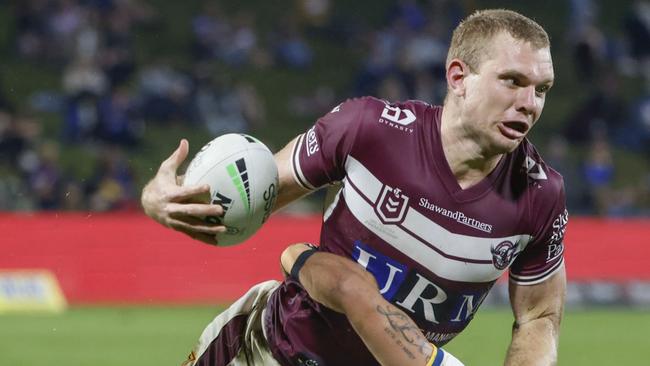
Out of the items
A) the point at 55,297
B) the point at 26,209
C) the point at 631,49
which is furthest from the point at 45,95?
the point at 631,49

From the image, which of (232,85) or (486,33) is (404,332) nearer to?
(486,33)

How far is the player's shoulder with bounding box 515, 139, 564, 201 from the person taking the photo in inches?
182

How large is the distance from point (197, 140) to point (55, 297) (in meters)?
4.58

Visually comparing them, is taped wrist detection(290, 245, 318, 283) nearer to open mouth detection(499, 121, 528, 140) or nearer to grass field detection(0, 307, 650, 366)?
open mouth detection(499, 121, 528, 140)

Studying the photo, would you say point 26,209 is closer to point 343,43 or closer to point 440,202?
point 343,43

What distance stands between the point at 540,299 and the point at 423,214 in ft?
1.90

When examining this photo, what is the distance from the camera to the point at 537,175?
4.64 metres

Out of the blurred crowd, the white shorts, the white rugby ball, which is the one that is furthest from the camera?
the blurred crowd

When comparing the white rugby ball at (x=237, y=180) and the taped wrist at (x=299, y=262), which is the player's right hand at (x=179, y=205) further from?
the taped wrist at (x=299, y=262)

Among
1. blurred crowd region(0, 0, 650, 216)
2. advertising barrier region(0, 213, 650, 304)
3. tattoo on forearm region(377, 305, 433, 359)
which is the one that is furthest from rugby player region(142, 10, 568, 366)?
blurred crowd region(0, 0, 650, 216)

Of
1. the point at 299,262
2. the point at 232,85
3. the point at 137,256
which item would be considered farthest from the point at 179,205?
the point at 232,85

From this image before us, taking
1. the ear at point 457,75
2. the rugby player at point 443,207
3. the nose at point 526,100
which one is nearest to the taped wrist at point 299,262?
the rugby player at point 443,207

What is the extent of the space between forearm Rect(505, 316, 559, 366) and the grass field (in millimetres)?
5083

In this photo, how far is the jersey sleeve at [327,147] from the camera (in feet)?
15.2
